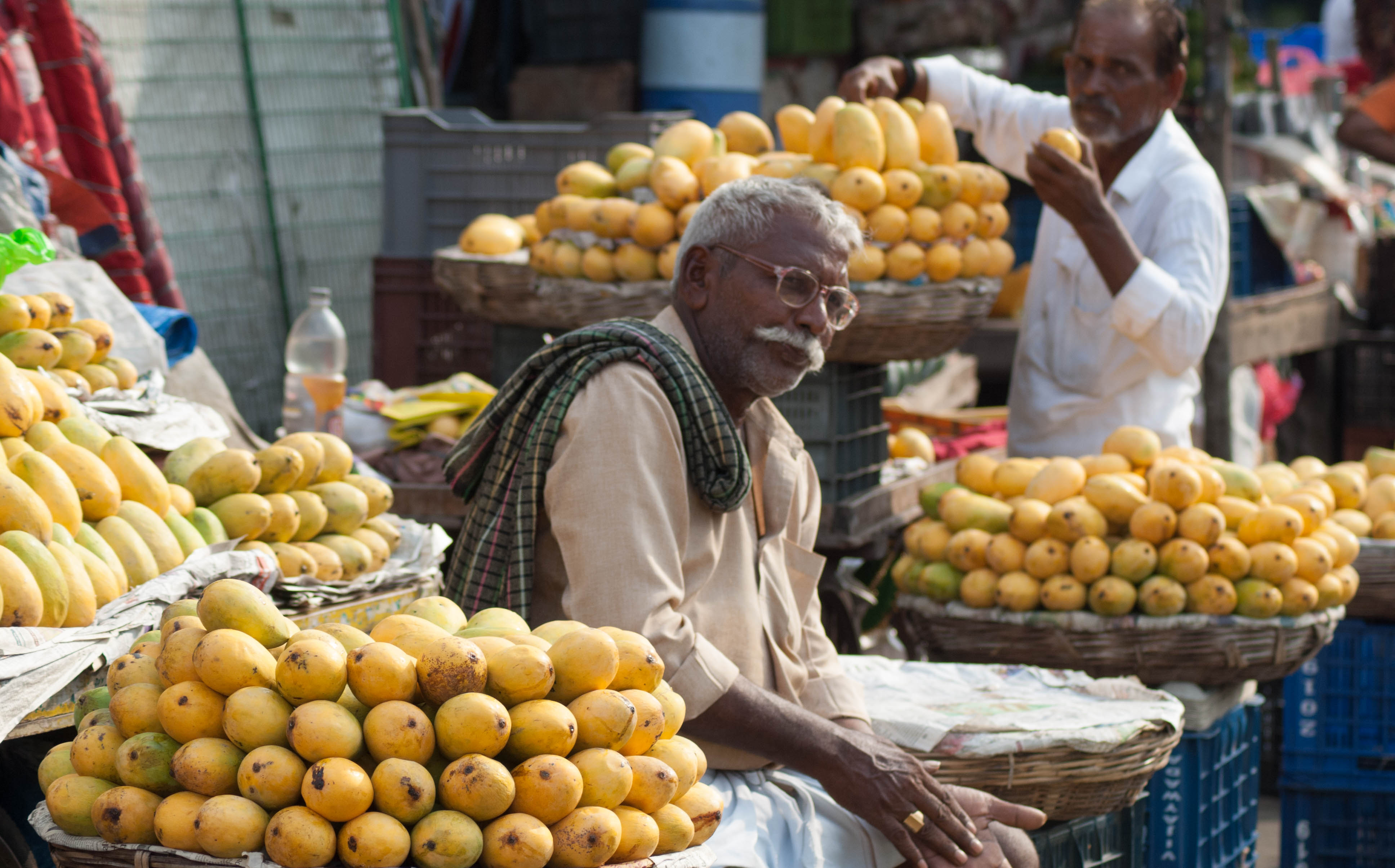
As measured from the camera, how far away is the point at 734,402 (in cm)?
257

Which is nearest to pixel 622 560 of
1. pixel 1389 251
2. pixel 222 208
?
pixel 222 208

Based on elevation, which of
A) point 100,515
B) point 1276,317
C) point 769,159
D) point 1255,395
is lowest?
point 1255,395

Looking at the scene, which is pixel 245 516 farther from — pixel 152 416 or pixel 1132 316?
pixel 1132 316

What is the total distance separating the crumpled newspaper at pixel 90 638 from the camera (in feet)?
6.43

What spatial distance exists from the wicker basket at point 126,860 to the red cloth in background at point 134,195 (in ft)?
10.9

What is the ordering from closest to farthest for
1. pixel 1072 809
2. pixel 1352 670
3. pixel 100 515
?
1. pixel 100 515
2. pixel 1072 809
3. pixel 1352 670

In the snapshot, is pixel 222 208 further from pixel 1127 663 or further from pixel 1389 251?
pixel 1389 251

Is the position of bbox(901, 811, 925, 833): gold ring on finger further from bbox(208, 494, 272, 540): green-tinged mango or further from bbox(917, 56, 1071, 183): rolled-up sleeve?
bbox(917, 56, 1071, 183): rolled-up sleeve

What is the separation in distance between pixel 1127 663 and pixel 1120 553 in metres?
0.26

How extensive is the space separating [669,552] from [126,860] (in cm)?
94

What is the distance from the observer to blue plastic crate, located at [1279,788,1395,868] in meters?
3.82

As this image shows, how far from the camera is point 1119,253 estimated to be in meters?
3.73

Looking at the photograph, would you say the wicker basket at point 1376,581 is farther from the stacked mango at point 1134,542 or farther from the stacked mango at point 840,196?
the stacked mango at point 840,196

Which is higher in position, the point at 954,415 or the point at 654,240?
the point at 654,240
